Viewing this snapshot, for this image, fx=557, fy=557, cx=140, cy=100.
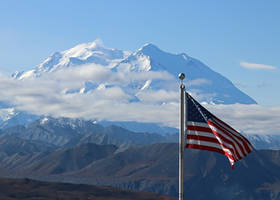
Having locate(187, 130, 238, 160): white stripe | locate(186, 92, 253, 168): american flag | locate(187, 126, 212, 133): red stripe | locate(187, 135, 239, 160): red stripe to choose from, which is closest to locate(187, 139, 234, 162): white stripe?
locate(186, 92, 253, 168): american flag

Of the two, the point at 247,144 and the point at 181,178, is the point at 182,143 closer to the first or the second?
the point at 181,178

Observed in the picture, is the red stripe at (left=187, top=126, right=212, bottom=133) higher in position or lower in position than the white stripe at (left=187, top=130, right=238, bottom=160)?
higher

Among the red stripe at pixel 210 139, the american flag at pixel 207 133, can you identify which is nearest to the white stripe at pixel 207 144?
the american flag at pixel 207 133

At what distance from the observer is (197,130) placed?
25.8 meters

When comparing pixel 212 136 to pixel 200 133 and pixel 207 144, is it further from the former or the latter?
pixel 200 133

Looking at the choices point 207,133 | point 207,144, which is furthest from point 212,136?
point 207,144

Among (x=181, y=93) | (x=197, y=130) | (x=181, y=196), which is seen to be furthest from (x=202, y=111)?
(x=181, y=196)

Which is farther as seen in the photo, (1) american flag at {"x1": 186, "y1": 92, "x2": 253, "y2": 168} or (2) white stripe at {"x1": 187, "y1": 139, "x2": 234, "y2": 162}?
(1) american flag at {"x1": 186, "y1": 92, "x2": 253, "y2": 168}

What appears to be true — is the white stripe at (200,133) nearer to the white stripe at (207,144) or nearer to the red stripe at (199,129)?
the red stripe at (199,129)

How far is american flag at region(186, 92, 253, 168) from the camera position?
2559 centimetres

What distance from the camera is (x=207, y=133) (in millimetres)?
25969

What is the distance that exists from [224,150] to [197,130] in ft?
5.06

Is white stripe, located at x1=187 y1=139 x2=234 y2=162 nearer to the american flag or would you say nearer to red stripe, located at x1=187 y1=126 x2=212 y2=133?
the american flag

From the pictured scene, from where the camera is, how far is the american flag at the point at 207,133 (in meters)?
25.6
